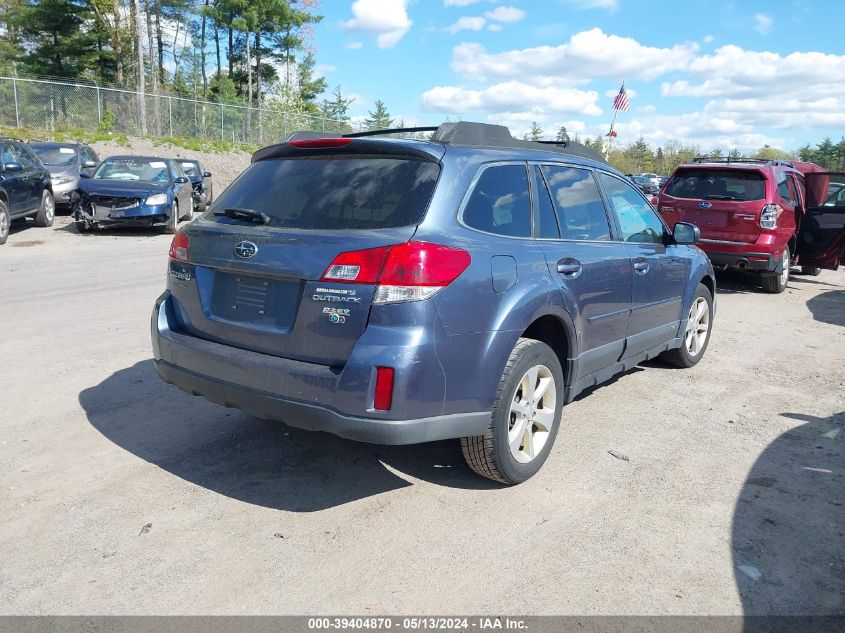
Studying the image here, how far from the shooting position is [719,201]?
34.8 ft

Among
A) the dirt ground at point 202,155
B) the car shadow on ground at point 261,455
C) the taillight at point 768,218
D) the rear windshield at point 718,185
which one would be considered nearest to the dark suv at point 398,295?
the car shadow on ground at point 261,455

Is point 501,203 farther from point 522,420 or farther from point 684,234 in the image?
point 684,234

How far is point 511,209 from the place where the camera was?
398cm

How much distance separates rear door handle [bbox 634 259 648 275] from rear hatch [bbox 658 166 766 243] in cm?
601

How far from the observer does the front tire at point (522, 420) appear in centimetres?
369

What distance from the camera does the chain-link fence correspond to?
27.5 meters

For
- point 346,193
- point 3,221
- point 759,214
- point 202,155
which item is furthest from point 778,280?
point 202,155

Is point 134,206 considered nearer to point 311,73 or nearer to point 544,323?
point 544,323

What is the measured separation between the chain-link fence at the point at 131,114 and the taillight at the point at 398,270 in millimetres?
28612

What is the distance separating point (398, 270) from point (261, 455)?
5.52ft

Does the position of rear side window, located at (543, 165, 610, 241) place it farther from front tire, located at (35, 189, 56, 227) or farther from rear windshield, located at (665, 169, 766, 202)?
front tire, located at (35, 189, 56, 227)

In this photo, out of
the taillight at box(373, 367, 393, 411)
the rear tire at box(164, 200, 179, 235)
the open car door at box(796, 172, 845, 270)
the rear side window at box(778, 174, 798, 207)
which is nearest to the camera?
the taillight at box(373, 367, 393, 411)

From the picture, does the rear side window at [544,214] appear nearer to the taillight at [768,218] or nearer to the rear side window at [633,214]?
the rear side window at [633,214]

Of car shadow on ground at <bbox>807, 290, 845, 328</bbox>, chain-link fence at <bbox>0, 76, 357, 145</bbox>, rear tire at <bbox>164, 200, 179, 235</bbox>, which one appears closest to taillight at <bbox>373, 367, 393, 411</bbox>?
car shadow on ground at <bbox>807, 290, 845, 328</bbox>
